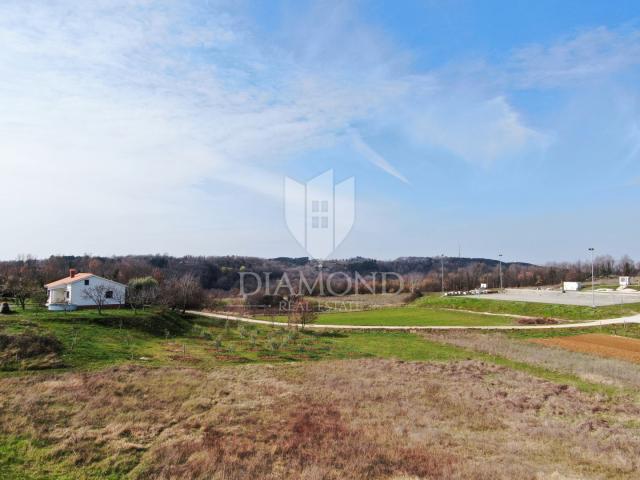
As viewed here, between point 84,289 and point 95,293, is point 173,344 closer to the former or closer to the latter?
point 95,293

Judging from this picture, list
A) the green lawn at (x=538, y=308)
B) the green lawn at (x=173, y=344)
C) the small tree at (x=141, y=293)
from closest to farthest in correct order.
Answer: the green lawn at (x=173, y=344)
the small tree at (x=141, y=293)
the green lawn at (x=538, y=308)

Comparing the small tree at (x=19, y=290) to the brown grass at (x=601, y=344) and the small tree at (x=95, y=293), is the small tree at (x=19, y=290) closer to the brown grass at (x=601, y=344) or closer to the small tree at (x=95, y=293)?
the small tree at (x=95, y=293)

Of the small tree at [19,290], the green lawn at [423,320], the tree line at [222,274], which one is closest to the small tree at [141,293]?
the tree line at [222,274]

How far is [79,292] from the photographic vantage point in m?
41.0

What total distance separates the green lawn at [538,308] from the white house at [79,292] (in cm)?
4810

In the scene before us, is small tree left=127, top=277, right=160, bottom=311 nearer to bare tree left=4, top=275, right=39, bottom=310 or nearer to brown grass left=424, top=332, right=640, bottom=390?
bare tree left=4, top=275, right=39, bottom=310

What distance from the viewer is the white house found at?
40500mm

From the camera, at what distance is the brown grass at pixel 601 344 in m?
29.9

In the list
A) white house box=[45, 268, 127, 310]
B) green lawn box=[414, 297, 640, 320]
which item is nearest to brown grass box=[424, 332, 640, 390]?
green lawn box=[414, 297, 640, 320]

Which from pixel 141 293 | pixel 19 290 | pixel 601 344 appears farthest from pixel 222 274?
pixel 601 344

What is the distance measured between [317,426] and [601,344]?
28.9 metres

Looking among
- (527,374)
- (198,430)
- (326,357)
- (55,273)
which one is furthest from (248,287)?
(198,430)

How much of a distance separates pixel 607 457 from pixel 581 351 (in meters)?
21.0

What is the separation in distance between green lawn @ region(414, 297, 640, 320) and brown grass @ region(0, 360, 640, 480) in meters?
34.7
